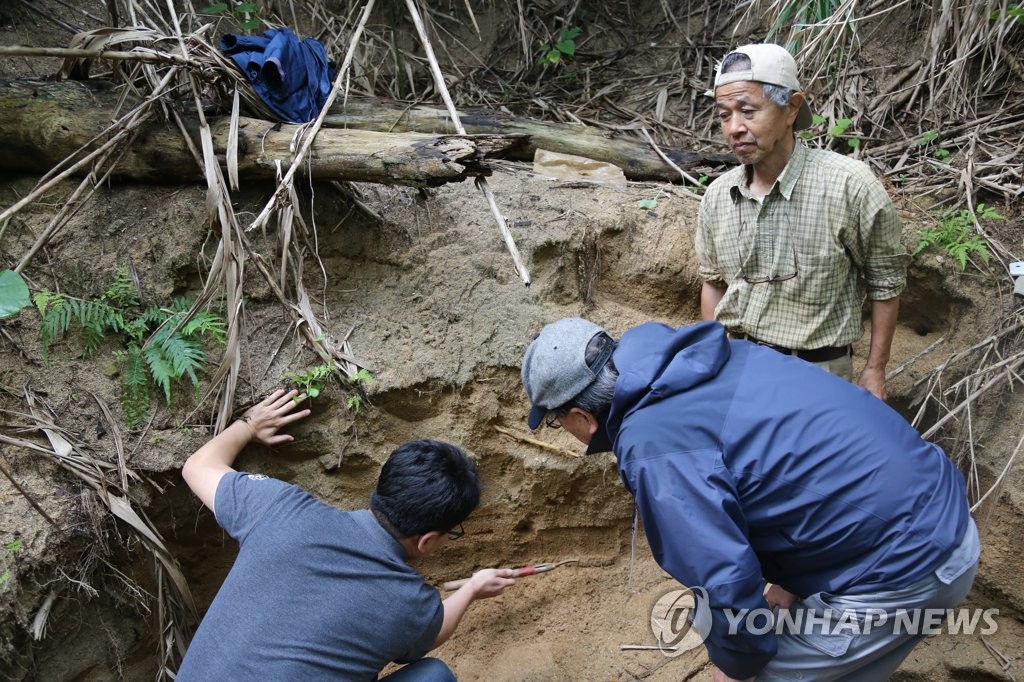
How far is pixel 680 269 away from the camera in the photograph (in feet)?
12.7

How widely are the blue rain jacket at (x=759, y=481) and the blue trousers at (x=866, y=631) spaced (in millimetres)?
43

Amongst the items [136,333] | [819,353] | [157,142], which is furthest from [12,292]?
[819,353]

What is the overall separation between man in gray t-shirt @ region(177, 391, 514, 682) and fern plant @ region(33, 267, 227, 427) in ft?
2.81

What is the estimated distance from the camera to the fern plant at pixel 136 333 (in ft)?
10.1

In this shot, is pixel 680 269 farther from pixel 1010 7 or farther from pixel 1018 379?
pixel 1010 7

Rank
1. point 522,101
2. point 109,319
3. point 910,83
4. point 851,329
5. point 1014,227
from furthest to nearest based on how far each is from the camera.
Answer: point 522,101, point 910,83, point 1014,227, point 109,319, point 851,329

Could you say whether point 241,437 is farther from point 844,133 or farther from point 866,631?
point 844,133

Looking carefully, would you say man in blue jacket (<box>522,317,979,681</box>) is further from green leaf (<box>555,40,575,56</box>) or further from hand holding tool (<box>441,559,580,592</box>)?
green leaf (<box>555,40,575,56</box>)

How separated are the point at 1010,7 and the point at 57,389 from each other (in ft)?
16.0

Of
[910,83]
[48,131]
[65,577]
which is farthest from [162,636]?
[910,83]

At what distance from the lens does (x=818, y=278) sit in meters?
2.88

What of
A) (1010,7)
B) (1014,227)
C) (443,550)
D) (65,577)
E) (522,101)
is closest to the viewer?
(65,577)

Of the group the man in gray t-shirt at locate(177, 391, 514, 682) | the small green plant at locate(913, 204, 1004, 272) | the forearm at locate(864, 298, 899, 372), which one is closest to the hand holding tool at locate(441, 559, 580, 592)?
the man in gray t-shirt at locate(177, 391, 514, 682)

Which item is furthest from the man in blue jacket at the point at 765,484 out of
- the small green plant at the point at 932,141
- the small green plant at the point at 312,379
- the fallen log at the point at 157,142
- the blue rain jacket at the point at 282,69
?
the small green plant at the point at 932,141
